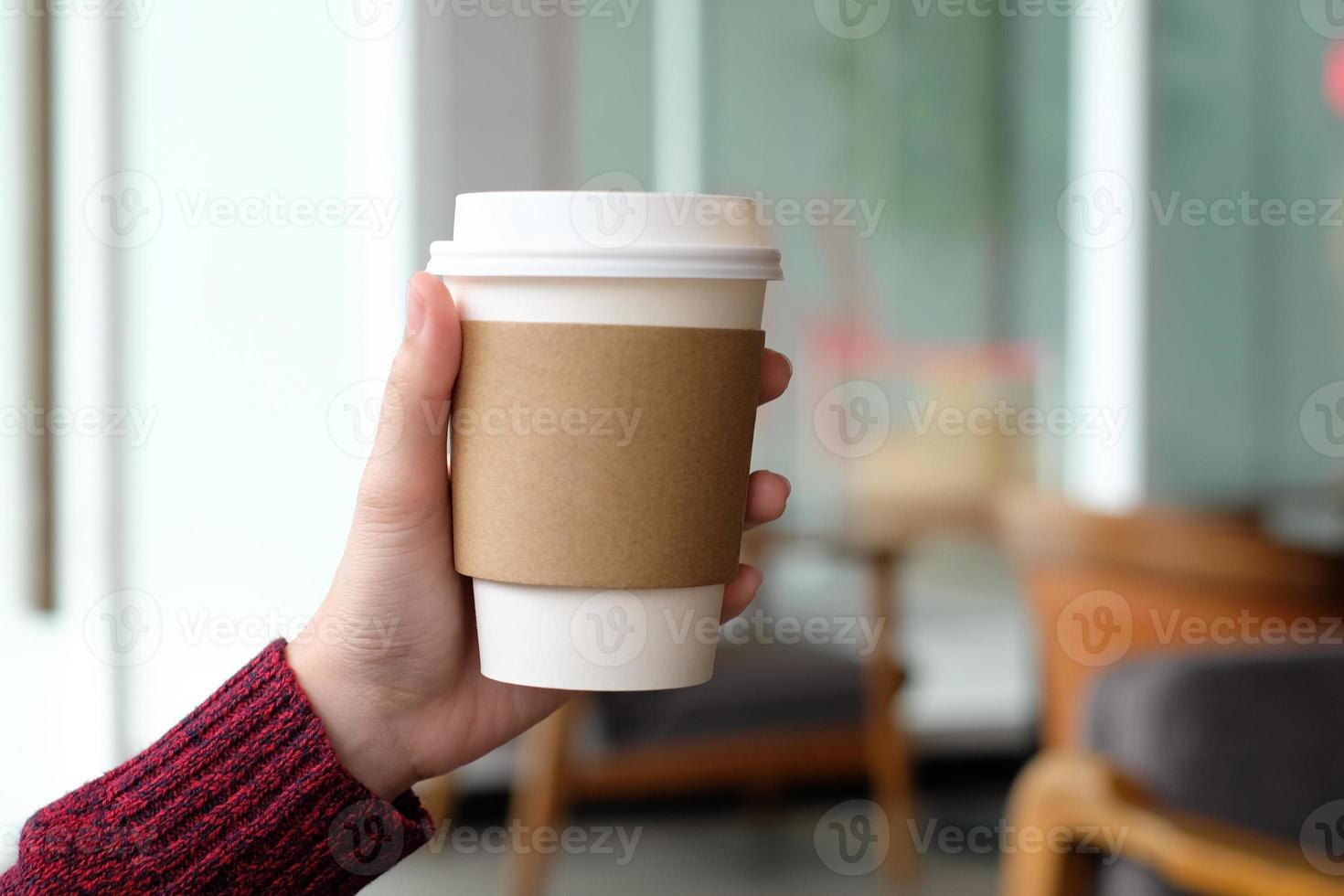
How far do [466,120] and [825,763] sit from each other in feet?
5.19

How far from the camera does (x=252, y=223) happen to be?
9.13 ft

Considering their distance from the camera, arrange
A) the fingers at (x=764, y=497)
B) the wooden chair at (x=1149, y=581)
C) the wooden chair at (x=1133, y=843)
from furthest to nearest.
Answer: the wooden chair at (x=1149, y=581) → the wooden chair at (x=1133, y=843) → the fingers at (x=764, y=497)

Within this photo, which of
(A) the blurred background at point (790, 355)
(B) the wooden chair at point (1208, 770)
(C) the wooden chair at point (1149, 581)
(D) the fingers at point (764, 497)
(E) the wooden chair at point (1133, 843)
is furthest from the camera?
(A) the blurred background at point (790, 355)

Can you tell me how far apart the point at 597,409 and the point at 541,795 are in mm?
2110

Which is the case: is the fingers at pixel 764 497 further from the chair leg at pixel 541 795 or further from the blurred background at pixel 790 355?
the chair leg at pixel 541 795

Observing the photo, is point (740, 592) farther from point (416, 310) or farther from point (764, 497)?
point (416, 310)

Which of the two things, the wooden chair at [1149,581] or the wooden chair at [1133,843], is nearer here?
the wooden chair at [1133,843]

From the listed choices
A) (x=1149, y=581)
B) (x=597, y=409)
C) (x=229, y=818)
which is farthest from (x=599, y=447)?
(x=1149, y=581)

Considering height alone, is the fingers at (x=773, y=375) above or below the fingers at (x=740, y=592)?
above

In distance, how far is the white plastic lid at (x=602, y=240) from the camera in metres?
0.62

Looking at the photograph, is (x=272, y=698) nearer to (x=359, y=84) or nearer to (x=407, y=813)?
(x=407, y=813)

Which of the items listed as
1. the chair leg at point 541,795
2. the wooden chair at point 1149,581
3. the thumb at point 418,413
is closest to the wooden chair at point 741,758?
the chair leg at point 541,795

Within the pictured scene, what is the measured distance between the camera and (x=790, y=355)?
3.38m

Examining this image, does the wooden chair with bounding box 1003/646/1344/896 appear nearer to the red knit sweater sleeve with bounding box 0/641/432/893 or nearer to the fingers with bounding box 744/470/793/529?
the fingers with bounding box 744/470/793/529
